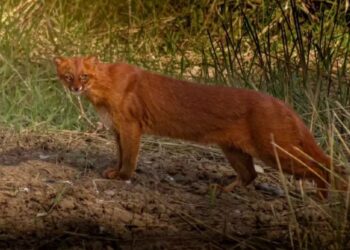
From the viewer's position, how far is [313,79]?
761 centimetres

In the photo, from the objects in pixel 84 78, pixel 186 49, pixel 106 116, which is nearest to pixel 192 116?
pixel 106 116

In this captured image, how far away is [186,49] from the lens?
9.81 meters

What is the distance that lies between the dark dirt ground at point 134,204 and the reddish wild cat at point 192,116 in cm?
20

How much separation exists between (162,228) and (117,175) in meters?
0.80

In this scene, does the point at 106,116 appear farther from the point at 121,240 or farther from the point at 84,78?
the point at 121,240

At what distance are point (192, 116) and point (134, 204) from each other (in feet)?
2.29

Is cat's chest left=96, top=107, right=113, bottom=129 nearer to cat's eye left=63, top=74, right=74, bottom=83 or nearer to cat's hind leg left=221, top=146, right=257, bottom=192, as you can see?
cat's eye left=63, top=74, right=74, bottom=83

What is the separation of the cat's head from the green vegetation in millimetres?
1052

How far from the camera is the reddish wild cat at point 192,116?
5.39 meters

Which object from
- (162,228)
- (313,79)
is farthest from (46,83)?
(162,228)

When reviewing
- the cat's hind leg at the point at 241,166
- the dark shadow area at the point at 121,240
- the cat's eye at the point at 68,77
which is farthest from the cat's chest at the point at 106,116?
the dark shadow area at the point at 121,240

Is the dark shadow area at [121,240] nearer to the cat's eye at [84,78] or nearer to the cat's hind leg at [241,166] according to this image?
the cat's hind leg at [241,166]

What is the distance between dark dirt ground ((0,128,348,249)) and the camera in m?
4.70

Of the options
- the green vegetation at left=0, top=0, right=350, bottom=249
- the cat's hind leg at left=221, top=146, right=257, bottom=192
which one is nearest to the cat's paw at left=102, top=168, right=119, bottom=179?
the cat's hind leg at left=221, top=146, right=257, bottom=192
